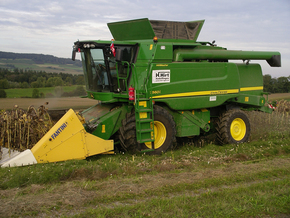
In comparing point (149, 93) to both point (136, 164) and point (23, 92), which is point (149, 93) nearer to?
point (136, 164)

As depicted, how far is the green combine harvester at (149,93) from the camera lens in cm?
621

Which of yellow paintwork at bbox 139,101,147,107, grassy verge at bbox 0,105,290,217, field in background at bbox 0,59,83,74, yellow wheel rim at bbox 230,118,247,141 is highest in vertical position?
field in background at bbox 0,59,83,74

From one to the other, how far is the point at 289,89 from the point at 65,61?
70.9 ft

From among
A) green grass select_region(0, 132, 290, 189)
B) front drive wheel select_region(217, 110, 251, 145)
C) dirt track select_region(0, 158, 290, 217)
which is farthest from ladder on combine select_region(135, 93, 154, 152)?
front drive wheel select_region(217, 110, 251, 145)

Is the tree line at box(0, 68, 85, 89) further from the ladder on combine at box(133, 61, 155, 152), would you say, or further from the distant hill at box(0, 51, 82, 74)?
the distant hill at box(0, 51, 82, 74)

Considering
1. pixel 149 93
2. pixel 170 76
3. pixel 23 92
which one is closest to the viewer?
pixel 149 93

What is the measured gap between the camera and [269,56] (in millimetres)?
9656

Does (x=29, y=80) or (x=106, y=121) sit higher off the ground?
(x=29, y=80)

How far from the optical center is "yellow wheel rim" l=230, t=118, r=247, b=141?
28.7 ft

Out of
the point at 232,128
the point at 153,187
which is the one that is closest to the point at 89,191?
the point at 153,187

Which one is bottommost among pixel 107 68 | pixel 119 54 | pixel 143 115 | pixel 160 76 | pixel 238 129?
pixel 238 129

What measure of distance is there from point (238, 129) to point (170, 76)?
10.5 ft

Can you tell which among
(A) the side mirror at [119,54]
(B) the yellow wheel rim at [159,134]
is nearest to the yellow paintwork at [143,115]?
(B) the yellow wheel rim at [159,134]

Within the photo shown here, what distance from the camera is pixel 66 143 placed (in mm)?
5977
